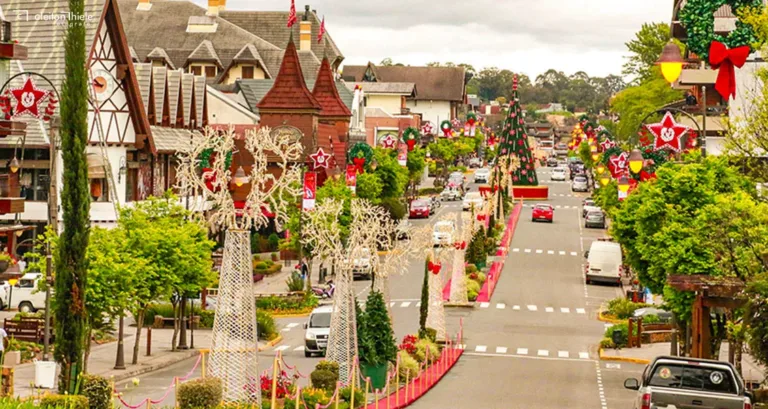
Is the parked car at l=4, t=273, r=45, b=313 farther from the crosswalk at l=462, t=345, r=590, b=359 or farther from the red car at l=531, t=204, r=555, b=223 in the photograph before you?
the red car at l=531, t=204, r=555, b=223

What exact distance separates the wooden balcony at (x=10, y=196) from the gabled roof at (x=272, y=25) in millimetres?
87542

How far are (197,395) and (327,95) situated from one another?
253ft

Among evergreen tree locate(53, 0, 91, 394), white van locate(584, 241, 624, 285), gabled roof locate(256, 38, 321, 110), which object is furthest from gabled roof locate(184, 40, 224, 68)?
evergreen tree locate(53, 0, 91, 394)

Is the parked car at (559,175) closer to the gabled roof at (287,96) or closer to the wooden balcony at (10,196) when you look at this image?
the gabled roof at (287,96)

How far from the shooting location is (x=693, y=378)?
90.9 ft

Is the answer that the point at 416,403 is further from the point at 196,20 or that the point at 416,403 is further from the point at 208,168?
the point at 196,20

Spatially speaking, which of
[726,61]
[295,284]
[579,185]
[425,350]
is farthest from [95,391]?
[579,185]

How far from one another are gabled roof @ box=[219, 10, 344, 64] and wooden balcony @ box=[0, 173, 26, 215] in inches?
3447

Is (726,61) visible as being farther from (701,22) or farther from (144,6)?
(144,6)

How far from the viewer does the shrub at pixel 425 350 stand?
4366 cm

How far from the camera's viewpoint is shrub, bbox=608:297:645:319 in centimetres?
6209

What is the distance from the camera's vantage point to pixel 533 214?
105375mm

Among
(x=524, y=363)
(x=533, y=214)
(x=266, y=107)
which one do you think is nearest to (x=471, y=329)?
(x=524, y=363)

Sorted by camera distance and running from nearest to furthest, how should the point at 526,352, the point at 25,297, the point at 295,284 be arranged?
the point at 526,352, the point at 25,297, the point at 295,284
